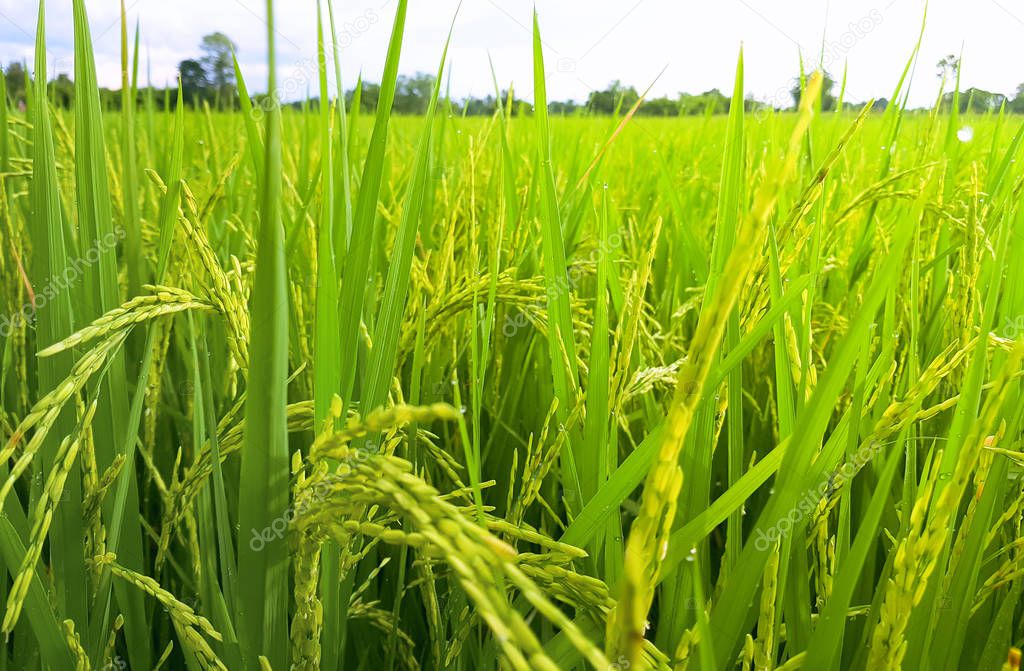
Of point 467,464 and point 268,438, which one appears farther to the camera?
point 467,464

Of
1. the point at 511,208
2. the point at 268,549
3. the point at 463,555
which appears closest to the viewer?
the point at 463,555

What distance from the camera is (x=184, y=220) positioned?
0.49 meters

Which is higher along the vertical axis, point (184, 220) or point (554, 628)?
point (184, 220)

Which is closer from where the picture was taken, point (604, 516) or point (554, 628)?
point (604, 516)

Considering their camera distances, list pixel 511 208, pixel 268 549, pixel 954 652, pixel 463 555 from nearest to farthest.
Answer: pixel 463 555 < pixel 268 549 < pixel 954 652 < pixel 511 208

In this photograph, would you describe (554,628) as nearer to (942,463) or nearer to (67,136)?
(942,463)

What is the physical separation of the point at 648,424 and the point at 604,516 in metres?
0.31

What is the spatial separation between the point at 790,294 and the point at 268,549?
0.45 metres

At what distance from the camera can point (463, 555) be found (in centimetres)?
29

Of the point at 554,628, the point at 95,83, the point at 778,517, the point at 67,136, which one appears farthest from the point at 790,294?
the point at 67,136

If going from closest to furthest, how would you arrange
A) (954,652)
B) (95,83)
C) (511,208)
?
1. (954,652)
2. (95,83)
3. (511,208)

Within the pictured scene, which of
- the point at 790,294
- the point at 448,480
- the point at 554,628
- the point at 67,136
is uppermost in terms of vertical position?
the point at 67,136

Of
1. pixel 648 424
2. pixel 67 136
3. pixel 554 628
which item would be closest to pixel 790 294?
pixel 648 424

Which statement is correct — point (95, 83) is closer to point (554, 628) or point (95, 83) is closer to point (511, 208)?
point (511, 208)
